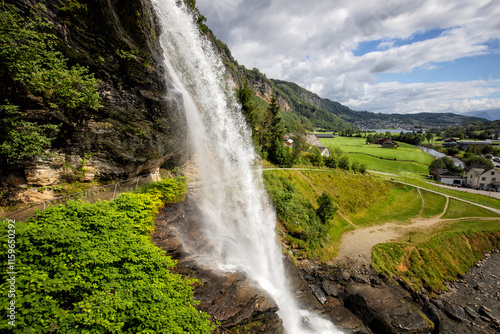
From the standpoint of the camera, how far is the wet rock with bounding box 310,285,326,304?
50.2ft

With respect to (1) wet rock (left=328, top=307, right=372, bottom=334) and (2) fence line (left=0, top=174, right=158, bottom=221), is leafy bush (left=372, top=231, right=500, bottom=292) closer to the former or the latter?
(1) wet rock (left=328, top=307, right=372, bottom=334)

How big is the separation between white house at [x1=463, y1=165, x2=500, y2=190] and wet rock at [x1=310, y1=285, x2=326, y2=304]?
7124cm

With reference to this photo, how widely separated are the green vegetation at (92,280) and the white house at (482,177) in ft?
273

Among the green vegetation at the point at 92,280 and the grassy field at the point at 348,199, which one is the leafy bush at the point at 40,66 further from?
the grassy field at the point at 348,199

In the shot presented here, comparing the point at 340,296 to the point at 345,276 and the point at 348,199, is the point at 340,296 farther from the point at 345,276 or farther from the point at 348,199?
the point at 348,199

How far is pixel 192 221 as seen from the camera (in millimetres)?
12094

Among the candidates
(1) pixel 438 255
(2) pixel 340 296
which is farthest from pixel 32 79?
(1) pixel 438 255

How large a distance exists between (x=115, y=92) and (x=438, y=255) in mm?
36273

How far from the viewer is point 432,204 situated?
35.2 metres

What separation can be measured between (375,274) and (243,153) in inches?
822

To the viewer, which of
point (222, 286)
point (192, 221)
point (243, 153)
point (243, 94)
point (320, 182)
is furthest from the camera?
point (320, 182)

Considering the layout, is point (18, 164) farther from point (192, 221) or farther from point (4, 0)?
point (192, 221)

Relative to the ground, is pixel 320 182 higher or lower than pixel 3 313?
lower

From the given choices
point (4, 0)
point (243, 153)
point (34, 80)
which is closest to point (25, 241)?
point (34, 80)
